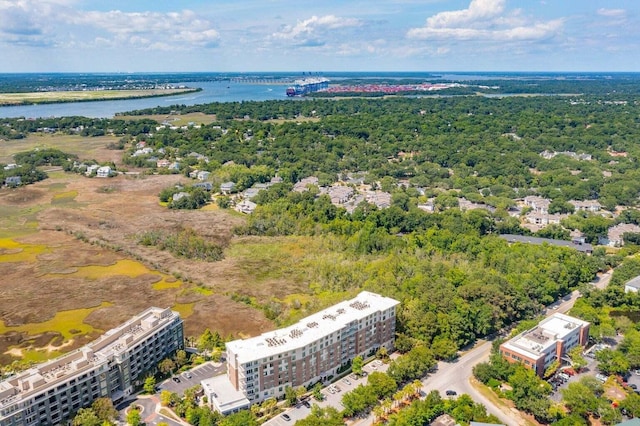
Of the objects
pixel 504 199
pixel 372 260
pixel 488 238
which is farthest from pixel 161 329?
pixel 504 199

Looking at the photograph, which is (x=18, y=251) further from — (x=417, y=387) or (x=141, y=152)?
(x=141, y=152)

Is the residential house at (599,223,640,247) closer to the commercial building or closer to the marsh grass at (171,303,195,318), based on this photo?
the commercial building

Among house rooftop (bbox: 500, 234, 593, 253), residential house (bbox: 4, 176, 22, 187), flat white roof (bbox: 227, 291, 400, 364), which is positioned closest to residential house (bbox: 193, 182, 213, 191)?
residential house (bbox: 4, 176, 22, 187)

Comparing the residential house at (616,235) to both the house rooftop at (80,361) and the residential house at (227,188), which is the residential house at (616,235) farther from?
the residential house at (227,188)

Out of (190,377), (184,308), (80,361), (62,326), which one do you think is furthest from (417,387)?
(62,326)

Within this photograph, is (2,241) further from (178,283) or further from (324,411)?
(324,411)

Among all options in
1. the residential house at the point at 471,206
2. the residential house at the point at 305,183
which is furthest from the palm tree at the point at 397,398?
the residential house at the point at 305,183
